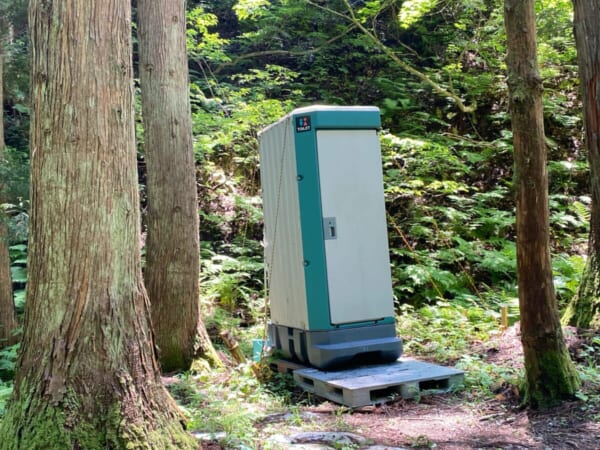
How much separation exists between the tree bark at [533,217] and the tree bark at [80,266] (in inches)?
108

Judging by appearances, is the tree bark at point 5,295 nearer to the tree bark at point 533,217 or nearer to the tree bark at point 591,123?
the tree bark at point 533,217

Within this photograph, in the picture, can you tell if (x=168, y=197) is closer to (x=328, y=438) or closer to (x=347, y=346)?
(x=347, y=346)

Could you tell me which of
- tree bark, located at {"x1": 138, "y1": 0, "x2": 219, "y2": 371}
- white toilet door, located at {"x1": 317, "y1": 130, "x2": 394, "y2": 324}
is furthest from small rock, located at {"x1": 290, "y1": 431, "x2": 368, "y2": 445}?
tree bark, located at {"x1": 138, "y1": 0, "x2": 219, "y2": 371}

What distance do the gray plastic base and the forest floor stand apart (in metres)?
0.59

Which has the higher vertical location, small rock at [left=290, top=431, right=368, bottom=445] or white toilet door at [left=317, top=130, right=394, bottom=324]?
white toilet door at [left=317, top=130, right=394, bottom=324]

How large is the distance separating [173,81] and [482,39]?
928 cm

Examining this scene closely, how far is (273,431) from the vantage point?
13.5ft

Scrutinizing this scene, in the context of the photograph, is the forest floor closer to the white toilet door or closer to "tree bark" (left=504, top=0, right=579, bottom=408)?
"tree bark" (left=504, top=0, right=579, bottom=408)

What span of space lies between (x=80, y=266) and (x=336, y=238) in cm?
315

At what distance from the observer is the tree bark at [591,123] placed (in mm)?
5953

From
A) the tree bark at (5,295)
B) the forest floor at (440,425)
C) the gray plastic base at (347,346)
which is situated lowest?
the forest floor at (440,425)

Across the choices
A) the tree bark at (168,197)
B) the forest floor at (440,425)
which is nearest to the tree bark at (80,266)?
the forest floor at (440,425)

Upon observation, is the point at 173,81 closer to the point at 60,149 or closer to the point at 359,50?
the point at 60,149

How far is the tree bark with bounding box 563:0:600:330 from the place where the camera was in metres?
5.95
